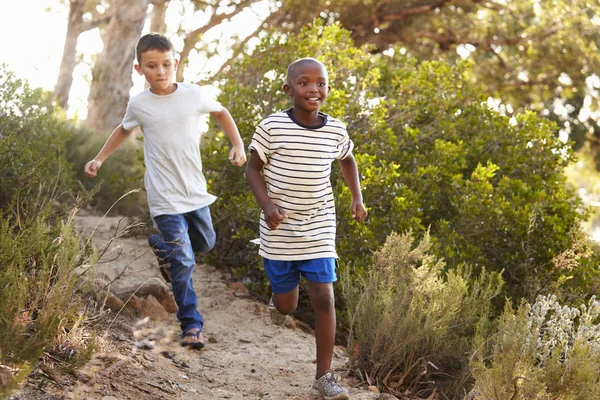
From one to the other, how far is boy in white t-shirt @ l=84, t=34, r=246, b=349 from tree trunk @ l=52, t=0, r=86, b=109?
8.51 meters

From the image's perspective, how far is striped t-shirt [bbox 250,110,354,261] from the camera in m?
4.12

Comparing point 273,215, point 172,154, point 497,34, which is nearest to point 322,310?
point 273,215

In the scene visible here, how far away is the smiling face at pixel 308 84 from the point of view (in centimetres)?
411

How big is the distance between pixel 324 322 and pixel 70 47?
10.1 metres

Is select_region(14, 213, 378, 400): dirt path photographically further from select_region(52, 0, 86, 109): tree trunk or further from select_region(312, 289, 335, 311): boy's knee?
select_region(52, 0, 86, 109): tree trunk

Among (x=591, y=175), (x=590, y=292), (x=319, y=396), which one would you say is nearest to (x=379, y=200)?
(x=590, y=292)

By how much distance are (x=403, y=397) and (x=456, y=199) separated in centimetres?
210

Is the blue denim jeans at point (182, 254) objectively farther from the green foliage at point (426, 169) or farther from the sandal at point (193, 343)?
the green foliage at point (426, 169)

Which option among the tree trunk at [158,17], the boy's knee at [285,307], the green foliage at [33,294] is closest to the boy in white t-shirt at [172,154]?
the boy's knee at [285,307]

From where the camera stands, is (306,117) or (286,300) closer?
(306,117)

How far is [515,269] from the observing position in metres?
6.21

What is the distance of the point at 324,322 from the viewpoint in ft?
13.4

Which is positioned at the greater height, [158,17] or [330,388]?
[158,17]

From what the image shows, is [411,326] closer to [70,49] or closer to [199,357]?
[199,357]
